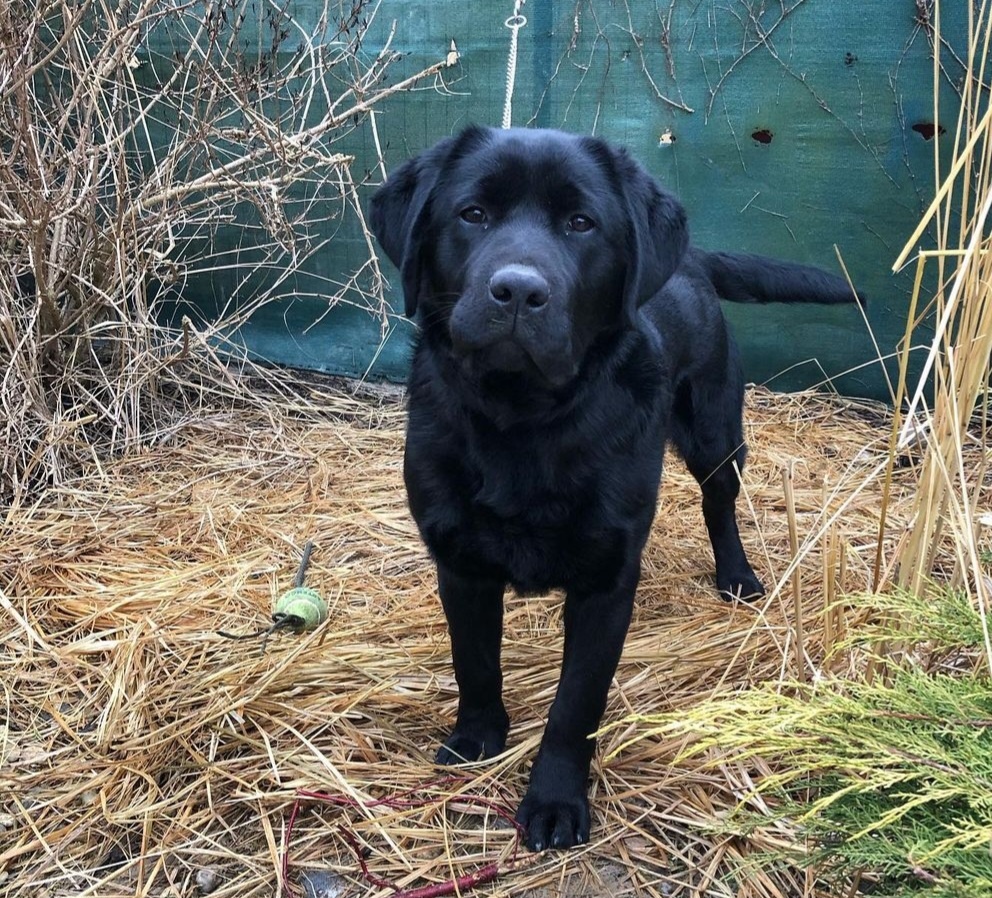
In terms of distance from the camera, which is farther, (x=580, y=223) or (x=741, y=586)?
(x=741, y=586)

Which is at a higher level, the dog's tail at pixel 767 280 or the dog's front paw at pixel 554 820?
the dog's tail at pixel 767 280

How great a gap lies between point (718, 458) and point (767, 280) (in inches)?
24.1

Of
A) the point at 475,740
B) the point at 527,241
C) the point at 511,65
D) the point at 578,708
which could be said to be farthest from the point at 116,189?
the point at 578,708

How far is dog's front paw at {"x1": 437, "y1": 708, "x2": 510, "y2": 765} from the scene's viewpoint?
2.13 meters

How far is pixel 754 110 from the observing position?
14.2 feet

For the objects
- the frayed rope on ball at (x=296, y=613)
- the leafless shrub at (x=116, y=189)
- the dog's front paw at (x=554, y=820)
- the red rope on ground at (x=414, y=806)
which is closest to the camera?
the red rope on ground at (x=414, y=806)

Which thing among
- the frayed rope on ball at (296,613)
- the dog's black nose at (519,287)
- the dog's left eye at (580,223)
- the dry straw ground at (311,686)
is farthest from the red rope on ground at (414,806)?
the dog's left eye at (580,223)

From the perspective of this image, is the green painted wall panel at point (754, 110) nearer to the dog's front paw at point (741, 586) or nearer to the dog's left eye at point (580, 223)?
the dog's front paw at point (741, 586)

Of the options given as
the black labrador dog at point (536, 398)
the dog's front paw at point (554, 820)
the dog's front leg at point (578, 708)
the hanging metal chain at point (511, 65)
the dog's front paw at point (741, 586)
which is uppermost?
the hanging metal chain at point (511, 65)

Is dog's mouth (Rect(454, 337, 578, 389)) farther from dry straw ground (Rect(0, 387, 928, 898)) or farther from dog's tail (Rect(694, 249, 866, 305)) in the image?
dog's tail (Rect(694, 249, 866, 305))

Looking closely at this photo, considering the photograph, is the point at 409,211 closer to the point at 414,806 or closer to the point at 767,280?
the point at 414,806

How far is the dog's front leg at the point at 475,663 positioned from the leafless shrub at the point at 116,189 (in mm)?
2045

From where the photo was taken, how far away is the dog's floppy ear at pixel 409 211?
2096 mm

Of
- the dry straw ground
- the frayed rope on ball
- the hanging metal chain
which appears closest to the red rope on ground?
the dry straw ground
